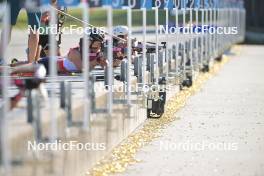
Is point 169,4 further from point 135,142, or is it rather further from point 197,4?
point 135,142

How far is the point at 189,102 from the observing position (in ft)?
51.9

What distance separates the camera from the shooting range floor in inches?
364

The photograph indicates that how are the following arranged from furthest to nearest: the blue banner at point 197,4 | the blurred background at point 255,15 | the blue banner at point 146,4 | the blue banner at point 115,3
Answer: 1. the blurred background at point 255,15
2. the blue banner at point 197,4
3. the blue banner at point 146,4
4. the blue banner at point 115,3

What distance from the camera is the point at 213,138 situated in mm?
11406

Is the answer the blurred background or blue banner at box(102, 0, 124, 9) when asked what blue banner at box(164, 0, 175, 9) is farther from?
the blurred background

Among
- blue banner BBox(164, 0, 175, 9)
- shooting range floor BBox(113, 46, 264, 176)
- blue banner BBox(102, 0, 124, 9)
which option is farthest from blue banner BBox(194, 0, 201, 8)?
blue banner BBox(102, 0, 124, 9)

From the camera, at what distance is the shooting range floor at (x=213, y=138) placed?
30.3 ft

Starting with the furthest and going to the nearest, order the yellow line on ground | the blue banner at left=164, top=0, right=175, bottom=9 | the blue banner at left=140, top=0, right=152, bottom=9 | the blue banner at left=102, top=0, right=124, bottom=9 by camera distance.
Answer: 1. the blue banner at left=164, top=0, right=175, bottom=9
2. the blue banner at left=140, top=0, right=152, bottom=9
3. the blue banner at left=102, top=0, right=124, bottom=9
4. the yellow line on ground

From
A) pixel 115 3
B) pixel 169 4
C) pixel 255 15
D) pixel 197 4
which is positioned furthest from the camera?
pixel 255 15

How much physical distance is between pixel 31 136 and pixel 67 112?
103cm

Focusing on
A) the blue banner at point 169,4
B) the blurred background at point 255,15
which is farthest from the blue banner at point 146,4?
the blurred background at point 255,15

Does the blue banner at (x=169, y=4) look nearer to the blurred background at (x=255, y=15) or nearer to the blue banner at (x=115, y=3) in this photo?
the blue banner at (x=115, y=3)

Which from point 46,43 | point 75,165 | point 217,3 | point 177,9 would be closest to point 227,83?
point 217,3

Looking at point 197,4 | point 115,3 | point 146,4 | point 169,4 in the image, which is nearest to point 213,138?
point 146,4
